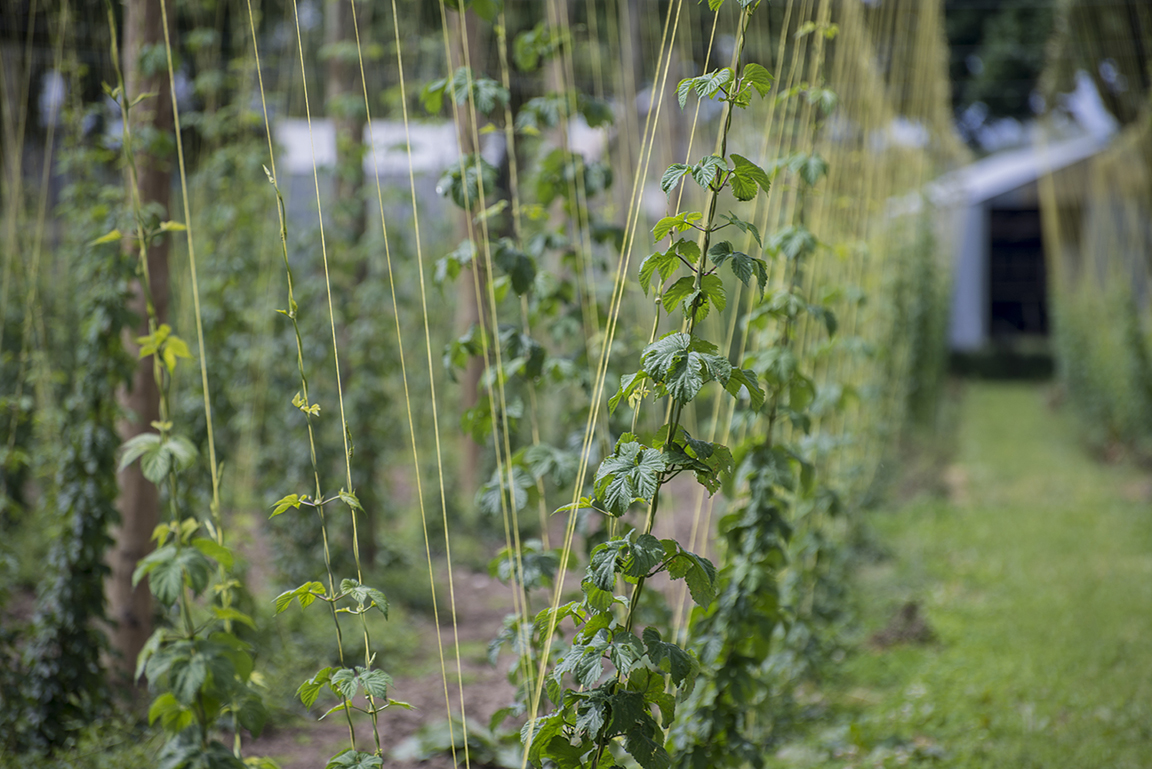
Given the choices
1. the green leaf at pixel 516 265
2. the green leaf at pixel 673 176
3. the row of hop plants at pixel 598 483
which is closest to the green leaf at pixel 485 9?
the row of hop plants at pixel 598 483

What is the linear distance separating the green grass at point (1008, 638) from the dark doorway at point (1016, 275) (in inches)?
372

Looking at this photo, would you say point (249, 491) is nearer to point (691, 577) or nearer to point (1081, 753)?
point (691, 577)

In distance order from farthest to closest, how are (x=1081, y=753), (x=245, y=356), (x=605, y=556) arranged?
(x=245, y=356), (x=1081, y=753), (x=605, y=556)

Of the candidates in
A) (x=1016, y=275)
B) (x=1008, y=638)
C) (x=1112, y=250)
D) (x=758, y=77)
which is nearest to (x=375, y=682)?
(x=758, y=77)

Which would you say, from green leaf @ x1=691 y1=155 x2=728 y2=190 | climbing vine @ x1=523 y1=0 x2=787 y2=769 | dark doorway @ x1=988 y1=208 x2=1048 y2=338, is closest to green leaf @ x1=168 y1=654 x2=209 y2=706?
climbing vine @ x1=523 y1=0 x2=787 y2=769

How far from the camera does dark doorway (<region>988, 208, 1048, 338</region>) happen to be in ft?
47.5

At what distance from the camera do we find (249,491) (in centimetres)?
372

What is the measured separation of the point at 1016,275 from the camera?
1486 centimetres

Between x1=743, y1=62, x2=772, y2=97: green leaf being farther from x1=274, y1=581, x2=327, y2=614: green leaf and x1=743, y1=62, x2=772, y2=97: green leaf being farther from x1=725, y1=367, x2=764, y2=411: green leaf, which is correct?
x1=274, y1=581, x2=327, y2=614: green leaf

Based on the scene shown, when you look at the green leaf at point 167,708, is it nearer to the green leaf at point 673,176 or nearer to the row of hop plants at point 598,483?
the row of hop plants at point 598,483

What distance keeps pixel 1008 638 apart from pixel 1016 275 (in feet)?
43.6

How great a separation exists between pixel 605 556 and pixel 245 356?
8.62 ft

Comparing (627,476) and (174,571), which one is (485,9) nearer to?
(627,476)

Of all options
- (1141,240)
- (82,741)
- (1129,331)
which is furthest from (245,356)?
(1141,240)
